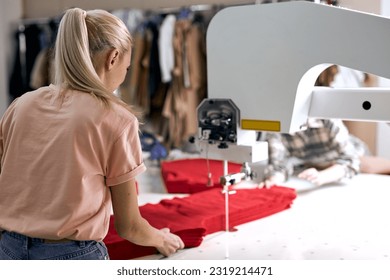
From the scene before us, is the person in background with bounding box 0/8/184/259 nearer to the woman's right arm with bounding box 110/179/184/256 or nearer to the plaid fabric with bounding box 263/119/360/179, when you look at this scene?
the woman's right arm with bounding box 110/179/184/256

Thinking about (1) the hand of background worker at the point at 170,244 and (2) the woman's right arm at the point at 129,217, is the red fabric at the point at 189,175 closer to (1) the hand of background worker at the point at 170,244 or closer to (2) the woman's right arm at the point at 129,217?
(1) the hand of background worker at the point at 170,244

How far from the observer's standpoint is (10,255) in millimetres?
856

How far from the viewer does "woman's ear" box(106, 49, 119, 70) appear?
82 centimetres

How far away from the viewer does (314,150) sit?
78.7 inches

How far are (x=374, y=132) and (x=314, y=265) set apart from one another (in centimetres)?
164

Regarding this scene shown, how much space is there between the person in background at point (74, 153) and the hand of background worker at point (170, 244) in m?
0.19

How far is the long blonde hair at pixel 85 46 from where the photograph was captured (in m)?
0.78

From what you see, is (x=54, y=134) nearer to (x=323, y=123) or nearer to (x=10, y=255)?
(x=10, y=255)

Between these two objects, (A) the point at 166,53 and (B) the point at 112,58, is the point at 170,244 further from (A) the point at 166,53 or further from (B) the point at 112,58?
(A) the point at 166,53

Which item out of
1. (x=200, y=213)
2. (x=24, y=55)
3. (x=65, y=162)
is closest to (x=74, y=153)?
(x=65, y=162)

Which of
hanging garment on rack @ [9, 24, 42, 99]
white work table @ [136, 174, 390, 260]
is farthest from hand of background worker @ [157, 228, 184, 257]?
hanging garment on rack @ [9, 24, 42, 99]

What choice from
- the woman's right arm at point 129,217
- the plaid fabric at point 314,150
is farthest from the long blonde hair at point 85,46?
the plaid fabric at point 314,150

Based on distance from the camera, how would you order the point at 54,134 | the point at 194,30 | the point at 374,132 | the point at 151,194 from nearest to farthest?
the point at 54,134, the point at 151,194, the point at 374,132, the point at 194,30

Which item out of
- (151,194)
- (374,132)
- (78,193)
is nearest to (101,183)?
(78,193)
